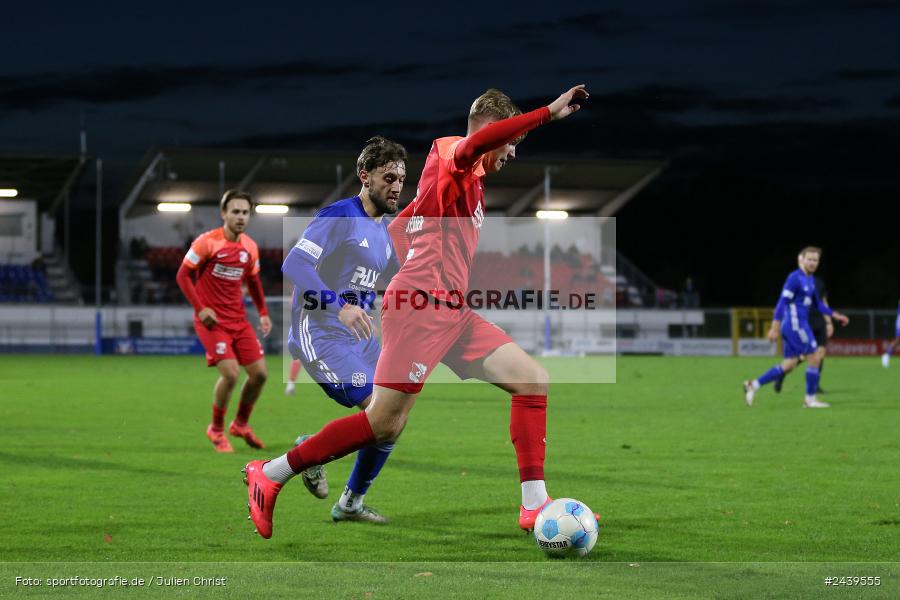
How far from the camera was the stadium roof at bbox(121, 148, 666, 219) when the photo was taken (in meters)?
49.8

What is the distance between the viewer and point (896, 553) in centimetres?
597

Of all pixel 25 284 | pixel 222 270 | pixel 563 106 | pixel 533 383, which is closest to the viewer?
pixel 563 106

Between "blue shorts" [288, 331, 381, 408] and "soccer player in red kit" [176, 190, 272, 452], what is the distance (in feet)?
11.9

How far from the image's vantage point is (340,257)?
24.2 ft

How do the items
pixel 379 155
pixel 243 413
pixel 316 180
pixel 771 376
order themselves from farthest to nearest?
pixel 316 180 < pixel 771 376 < pixel 243 413 < pixel 379 155

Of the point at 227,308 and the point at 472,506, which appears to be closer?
the point at 472,506

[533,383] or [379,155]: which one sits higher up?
[379,155]

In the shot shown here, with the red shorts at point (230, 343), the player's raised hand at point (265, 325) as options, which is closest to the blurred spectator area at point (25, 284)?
the player's raised hand at point (265, 325)

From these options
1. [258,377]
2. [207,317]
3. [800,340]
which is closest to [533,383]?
[258,377]

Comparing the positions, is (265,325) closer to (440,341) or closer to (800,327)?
(440,341)

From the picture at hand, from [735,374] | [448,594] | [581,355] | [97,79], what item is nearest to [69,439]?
[448,594]

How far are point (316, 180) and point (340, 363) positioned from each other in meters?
46.3

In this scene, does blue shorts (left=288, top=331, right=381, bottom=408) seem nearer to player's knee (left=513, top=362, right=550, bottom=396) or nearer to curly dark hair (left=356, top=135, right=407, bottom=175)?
curly dark hair (left=356, top=135, right=407, bottom=175)

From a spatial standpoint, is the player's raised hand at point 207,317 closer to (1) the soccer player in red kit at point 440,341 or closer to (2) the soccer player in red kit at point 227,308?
(2) the soccer player in red kit at point 227,308
